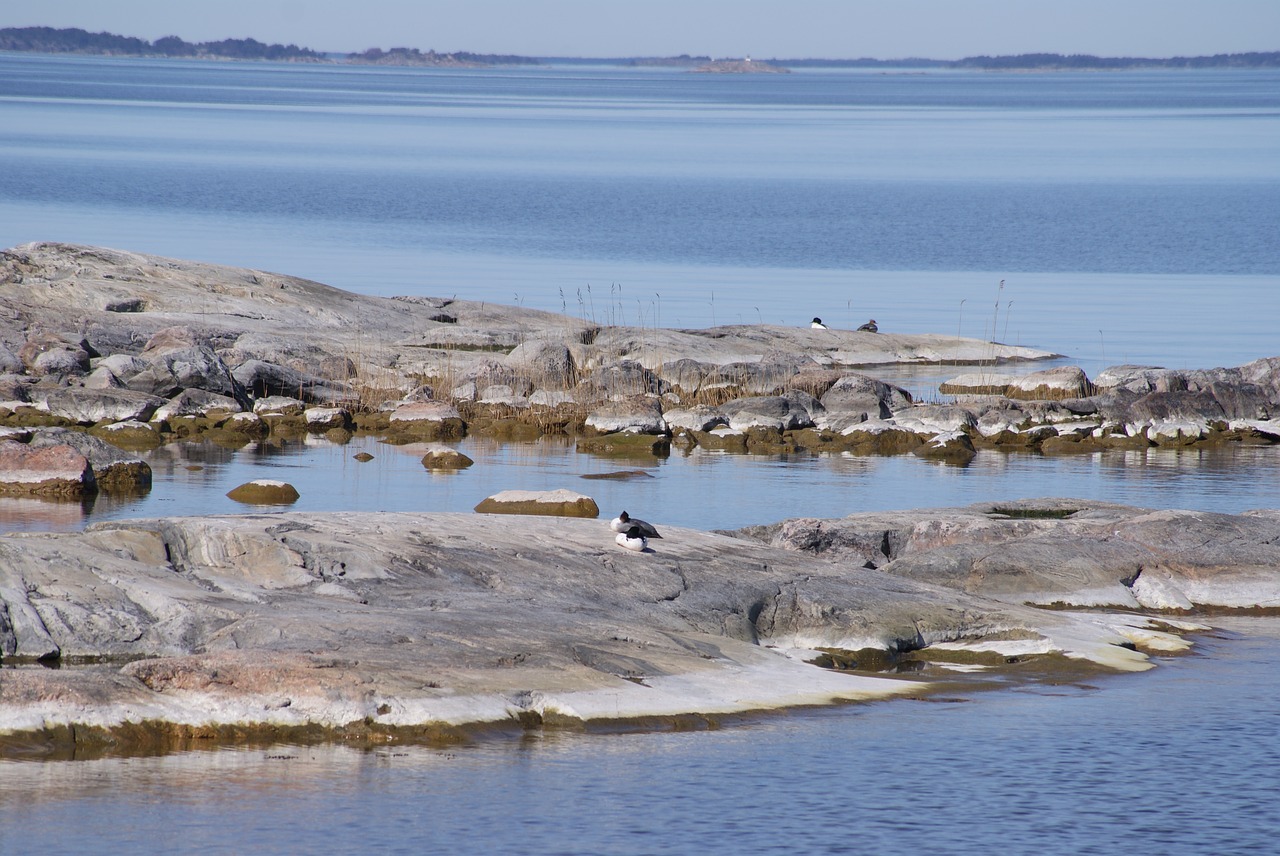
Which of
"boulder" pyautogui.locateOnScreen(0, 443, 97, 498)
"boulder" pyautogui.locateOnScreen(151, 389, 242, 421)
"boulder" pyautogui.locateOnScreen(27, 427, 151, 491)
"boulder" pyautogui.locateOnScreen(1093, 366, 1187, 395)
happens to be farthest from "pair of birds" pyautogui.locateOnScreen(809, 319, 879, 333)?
"boulder" pyautogui.locateOnScreen(0, 443, 97, 498)

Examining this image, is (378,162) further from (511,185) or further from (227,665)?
(227,665)

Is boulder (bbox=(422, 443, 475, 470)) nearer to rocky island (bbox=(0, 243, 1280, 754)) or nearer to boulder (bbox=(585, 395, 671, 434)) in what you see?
rocky island (bbox=(0, 243, 1280, 754))

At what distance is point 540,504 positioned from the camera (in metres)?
20.9

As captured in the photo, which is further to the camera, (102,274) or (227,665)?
(102,274)

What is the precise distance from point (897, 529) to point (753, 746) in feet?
23.3

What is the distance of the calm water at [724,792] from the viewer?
35.8ft

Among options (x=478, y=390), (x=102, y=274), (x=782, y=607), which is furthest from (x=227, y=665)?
(x=102, y=274)

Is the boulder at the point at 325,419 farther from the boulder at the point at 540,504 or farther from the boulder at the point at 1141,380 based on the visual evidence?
the boulder at the point at 1141,380

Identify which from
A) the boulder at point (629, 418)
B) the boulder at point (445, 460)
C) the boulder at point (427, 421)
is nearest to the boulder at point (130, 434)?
the boulder at point (427, 421)

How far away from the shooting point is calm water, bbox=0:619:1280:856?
430 inches

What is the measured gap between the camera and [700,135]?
5925 inches

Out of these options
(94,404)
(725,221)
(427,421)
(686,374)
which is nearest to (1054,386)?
(686,374)

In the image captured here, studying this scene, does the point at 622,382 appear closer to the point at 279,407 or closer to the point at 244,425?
the point at 279,407

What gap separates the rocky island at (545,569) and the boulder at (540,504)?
2411mm
